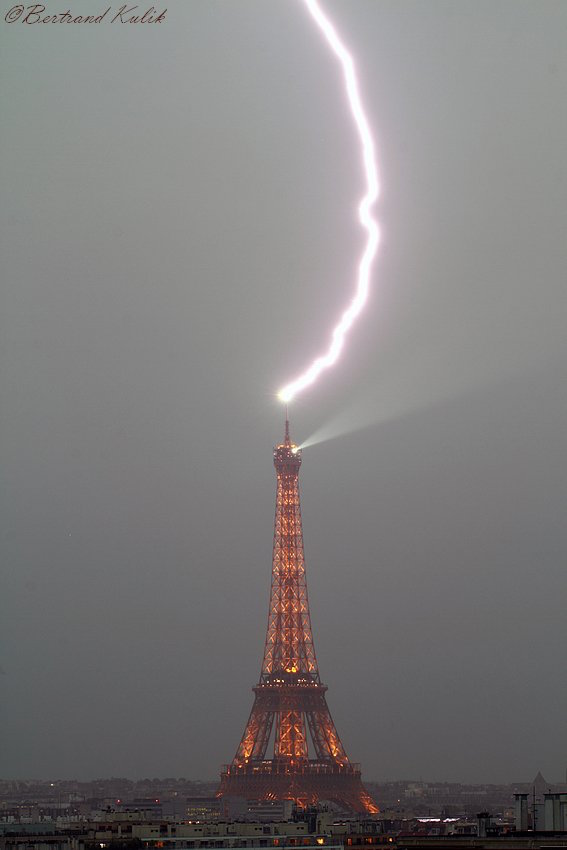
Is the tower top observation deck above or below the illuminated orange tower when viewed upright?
above

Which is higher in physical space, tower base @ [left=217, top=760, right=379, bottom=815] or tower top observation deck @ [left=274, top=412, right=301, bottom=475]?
tower top observation deck @ [left=274, top=412, right=301, bottom=475]

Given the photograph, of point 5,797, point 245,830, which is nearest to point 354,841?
point 245,830

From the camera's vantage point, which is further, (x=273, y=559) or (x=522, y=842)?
(x=273, y=559)

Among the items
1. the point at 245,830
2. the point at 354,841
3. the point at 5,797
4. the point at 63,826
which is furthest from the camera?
the point at 5,797

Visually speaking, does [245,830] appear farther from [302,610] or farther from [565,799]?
[302,610]
